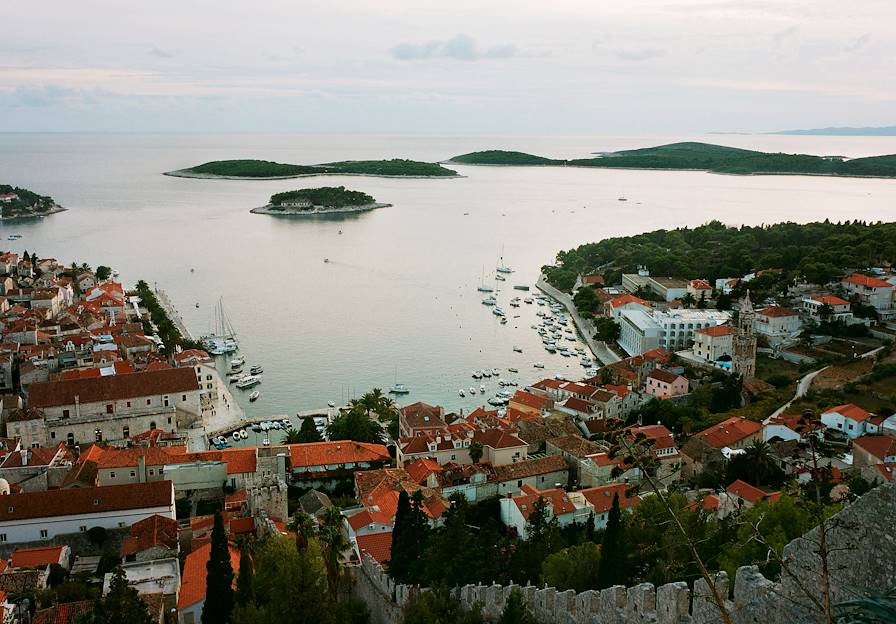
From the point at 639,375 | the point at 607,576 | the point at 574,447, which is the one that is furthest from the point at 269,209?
the point at 607,576

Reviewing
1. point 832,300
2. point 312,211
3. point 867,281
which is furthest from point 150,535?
point 312,211

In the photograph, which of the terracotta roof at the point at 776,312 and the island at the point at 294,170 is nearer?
the terracotta roof at the point at 776,312

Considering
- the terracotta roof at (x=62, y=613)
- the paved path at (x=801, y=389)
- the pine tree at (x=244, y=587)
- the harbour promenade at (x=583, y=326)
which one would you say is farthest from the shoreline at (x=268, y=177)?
the pine tree at (x=244, y=587)

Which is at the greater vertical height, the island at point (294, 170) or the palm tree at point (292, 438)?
the island at point (294, 170)

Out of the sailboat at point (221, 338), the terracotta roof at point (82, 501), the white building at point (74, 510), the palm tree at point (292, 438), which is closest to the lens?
the white building at point (74, 510)

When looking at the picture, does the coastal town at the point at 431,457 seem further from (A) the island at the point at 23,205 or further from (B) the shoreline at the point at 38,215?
(A) the island at the point at 23,205

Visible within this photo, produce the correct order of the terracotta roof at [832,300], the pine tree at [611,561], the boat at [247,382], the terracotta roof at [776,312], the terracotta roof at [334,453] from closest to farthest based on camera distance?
the pine tree at [611,561] → the terracotta roof at [334,453] → the boat at [247,382] → the terracotta roof at [776,312] → the terracotta roof at [832,300]

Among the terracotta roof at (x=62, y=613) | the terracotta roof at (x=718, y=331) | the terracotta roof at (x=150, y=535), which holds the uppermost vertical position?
the terracotta roof at (x=718, y=331)
